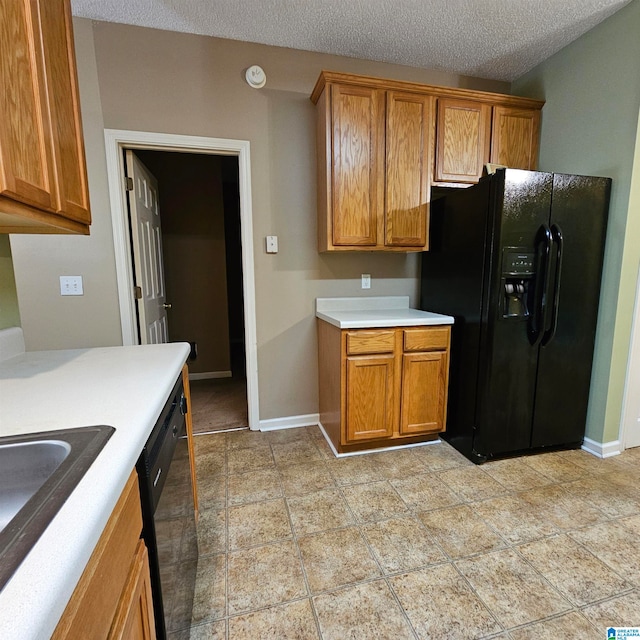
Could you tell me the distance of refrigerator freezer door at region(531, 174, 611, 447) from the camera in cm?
206

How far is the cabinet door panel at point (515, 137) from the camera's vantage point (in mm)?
2469

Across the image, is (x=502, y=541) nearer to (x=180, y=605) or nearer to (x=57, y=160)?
(x=180, y=605)

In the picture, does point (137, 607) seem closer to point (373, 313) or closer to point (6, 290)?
point (6, 290)

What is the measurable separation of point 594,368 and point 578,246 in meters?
0.81

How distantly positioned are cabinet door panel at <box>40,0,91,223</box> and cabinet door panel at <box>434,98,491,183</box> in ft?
6.66

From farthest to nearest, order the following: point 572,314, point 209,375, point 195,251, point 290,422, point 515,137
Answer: point 209,375 → point 195,251 → point 290,422 → point 515,137 → point 572,314

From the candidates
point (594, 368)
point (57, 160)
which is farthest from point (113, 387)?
point (594, 368)

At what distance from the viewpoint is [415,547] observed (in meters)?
1.51

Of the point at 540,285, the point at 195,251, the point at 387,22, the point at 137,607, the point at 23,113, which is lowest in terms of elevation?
the point at 137,607

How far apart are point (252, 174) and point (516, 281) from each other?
1.83 meters

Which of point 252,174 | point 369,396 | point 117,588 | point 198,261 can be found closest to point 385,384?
point 369,396

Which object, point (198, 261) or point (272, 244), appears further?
point (198, 261)

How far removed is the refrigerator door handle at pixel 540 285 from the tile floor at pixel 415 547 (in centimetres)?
83

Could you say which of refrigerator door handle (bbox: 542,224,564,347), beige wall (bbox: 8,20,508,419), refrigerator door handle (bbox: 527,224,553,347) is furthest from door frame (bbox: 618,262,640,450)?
beige wall (bbox: 8,20,508,419)
